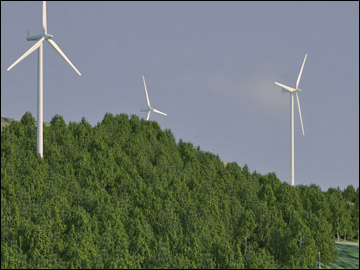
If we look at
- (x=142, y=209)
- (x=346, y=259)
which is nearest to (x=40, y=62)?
(x=142, y=209)

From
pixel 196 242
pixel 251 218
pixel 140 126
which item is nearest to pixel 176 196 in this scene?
pixel 251 218

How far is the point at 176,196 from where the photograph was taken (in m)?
74.2

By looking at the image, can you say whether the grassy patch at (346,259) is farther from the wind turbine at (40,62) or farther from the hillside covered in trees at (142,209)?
the wind turbine at (40,62)

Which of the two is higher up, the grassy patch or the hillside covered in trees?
the hillside covered in trees

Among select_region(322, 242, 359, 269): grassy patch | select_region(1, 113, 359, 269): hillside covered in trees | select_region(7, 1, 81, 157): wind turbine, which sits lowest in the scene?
select_region(322, 242, 359, 269): grassy patch

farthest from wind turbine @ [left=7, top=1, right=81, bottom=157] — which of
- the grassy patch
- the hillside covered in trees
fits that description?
the grassy patch

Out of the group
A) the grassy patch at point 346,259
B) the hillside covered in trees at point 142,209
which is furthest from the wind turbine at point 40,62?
the grassy patch at point 346,259

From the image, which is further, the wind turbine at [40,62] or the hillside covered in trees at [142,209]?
the wind turbine at [40,62]

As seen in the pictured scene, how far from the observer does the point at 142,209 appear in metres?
69.6

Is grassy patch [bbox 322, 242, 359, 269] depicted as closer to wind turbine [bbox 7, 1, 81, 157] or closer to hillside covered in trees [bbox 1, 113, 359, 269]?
hillside covered in trees [bbox 1, 113, 359, 269]

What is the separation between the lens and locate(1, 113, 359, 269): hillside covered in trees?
55188 millimetres

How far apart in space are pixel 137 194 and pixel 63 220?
14544 millimetres

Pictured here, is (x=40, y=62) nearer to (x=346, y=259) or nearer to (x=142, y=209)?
(x=142, y=209)

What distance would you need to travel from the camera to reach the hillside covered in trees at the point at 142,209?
55188 millimetres
